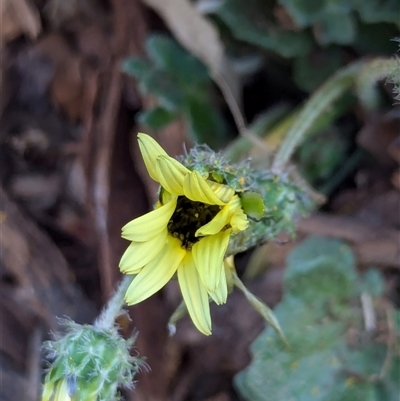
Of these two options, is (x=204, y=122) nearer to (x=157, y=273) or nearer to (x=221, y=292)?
(x=157, y=273)

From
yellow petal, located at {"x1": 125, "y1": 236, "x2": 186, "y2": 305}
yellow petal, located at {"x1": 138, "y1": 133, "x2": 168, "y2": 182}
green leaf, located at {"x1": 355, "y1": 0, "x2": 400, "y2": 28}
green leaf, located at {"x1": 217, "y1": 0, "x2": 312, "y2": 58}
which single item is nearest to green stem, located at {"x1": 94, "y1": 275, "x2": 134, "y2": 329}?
yellow petal, located at {"x1": 125, "y1": 236, "x2": 186, "y2": 305}

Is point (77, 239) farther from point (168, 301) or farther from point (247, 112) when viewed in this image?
point (247, 112)

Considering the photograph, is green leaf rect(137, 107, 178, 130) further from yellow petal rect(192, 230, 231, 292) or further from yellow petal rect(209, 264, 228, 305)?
yellow petal rect(209, 264, 228, 305)

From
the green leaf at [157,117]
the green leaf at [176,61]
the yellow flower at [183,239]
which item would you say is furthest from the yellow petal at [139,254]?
the green leaf at [176,61]

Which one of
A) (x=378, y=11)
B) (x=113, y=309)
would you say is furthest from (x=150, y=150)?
(x=378, y=11)

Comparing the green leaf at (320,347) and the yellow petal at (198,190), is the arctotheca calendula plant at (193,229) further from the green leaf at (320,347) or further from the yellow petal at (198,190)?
the green leaf at (320,347)

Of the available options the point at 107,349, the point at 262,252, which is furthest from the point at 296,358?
the point at 107,349
